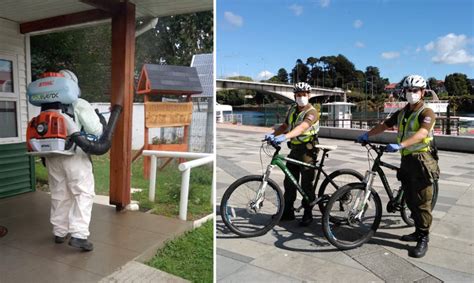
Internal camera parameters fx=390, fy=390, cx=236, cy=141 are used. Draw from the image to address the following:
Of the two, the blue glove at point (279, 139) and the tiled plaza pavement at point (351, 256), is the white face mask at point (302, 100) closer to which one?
the blue glove at point (279, 139)

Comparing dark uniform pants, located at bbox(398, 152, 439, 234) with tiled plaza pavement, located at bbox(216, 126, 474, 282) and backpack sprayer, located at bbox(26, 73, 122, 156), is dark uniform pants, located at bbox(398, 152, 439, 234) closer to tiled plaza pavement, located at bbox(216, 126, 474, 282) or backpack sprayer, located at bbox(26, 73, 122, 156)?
tiled plaza pavement, located at bbox(216, 126, 474, 282)

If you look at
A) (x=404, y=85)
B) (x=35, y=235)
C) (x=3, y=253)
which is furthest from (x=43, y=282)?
(x=404, y=85)

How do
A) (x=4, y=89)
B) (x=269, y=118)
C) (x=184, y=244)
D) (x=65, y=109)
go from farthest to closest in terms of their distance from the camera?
(x=269, y=118), (x=4, y=89), (x=184, y=244), (x=65, y=109)

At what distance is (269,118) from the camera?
18.2 metres

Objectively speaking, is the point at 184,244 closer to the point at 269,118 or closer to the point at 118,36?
the point at 118,36

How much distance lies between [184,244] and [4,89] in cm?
279

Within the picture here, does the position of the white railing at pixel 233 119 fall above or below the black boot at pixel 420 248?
above

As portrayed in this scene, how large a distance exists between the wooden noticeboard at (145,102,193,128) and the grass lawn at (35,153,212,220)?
53 cm

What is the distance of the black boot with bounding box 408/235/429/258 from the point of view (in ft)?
9.67

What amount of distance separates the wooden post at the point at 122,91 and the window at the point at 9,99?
1410 mm

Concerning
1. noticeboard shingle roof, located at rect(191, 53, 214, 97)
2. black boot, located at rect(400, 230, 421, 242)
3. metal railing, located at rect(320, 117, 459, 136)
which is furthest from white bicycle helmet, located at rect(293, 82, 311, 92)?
metal railing, located at rect(320, 117, 459, 136)

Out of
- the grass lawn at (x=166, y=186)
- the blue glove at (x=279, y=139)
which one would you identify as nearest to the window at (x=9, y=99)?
the grass lawn at (x=166, y=186)

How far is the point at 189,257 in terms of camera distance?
3111 millimetres

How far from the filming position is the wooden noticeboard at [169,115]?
4672mm
